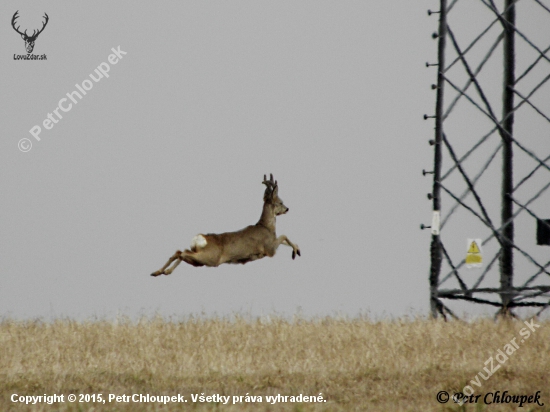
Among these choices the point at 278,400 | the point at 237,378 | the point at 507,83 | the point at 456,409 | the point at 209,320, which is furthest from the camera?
the point at 507,83

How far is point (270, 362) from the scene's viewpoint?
10922 mm

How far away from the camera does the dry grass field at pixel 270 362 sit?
947 cm

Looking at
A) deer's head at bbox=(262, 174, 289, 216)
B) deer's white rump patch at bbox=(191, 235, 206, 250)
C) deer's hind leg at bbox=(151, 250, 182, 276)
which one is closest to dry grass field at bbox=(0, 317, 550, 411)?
deer's hind leg at bbox=(151, 250, 182, 276)

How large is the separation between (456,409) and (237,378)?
9.16 feet

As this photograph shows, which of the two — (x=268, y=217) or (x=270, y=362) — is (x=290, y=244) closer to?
(x=268, y=217)

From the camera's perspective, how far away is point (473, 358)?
448 inches

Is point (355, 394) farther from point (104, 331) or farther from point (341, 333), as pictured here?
point (104, 331)

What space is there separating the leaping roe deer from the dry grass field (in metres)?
1.03

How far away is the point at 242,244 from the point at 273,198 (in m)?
1.06

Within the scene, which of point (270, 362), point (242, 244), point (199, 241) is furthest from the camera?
point (242, 244)

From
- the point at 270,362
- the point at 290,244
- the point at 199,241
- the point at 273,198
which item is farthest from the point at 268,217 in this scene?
the point at 270,362

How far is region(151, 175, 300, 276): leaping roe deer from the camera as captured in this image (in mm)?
13758

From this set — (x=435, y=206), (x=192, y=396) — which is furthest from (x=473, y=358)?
(x=192, y=396)

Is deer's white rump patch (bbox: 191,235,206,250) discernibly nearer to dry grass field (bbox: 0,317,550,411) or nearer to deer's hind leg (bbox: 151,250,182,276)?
deer's hind leg (bbox: 151,250,182,276)
